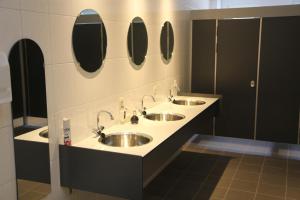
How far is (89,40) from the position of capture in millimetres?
2430

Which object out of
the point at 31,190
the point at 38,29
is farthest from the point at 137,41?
the point at 31,190

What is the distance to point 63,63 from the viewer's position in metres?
2.17

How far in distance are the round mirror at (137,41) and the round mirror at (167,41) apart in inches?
18.2

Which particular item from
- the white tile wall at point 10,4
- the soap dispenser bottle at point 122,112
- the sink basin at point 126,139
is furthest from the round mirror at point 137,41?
the white tile wall at point 10,4

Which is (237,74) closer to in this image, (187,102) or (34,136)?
(187,102)

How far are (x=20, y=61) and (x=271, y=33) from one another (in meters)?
3.51

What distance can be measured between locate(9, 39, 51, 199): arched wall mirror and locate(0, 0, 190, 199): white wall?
0.04 m

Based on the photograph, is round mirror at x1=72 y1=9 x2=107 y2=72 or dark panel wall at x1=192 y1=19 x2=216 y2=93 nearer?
round mirror at x1=72 y1=9 x2=107 y2=72

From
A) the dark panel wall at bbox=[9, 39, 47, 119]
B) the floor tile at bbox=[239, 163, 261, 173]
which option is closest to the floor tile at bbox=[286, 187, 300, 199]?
the floor tile at bbox=[239, 163, 261, 173]

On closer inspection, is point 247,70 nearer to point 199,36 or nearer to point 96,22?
point 199,36

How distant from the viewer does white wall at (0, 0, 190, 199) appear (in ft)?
5.79

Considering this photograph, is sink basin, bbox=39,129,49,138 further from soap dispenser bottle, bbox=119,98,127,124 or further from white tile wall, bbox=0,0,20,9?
soap dispenser bottle, bbox=119,98,127,124

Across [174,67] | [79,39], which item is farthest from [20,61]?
[174,67]

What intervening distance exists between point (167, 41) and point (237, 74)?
4.16 ft
